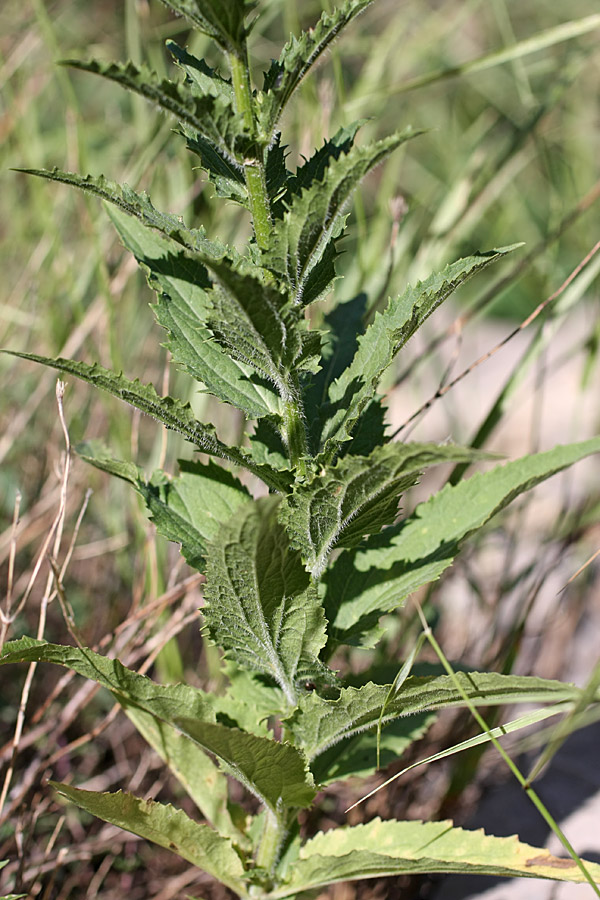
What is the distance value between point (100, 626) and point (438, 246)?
108 centimetres

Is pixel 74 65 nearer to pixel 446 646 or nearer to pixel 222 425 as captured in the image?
pixel 222 425

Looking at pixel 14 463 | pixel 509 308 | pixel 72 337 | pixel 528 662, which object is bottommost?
pixel 528 662

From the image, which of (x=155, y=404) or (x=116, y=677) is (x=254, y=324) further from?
(x=116, y=677)

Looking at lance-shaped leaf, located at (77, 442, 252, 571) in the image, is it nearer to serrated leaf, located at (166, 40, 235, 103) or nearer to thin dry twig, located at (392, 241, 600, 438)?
thin dry twig, located at (392, 241, 600, 438)

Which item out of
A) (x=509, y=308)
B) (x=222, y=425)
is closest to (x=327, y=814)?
(x=222, y=425)

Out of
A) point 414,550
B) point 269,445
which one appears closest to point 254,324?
point 269,445

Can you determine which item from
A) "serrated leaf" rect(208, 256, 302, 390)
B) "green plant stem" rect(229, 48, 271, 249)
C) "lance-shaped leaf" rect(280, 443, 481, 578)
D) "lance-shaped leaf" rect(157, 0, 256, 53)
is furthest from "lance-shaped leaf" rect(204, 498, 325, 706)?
"lance-shaped leaf" rect(157, 0, 256, 53)

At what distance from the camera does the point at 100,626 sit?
1687 mm

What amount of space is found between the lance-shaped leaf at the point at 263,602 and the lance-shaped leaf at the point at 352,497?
0.11ft

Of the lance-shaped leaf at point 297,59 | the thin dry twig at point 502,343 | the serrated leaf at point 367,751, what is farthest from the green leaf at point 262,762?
the lance-shaped leaf at point 297,59

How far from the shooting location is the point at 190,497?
887 mm

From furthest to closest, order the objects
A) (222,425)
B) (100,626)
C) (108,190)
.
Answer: (222,425), (100,626), (108,190)

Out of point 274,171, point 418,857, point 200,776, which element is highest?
point 274,171

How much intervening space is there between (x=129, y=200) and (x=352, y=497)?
33 cm
